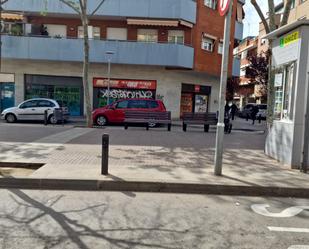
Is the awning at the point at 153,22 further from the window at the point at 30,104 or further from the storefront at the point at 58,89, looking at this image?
the window at the point at 30,104

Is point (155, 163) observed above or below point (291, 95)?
below

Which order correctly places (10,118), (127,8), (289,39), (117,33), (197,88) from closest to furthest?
(289,39), (10,118), (127,8), (117,33), (197,88)

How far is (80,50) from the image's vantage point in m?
20.5

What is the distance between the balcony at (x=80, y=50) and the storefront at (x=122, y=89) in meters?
2.01

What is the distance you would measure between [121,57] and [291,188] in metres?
16.4

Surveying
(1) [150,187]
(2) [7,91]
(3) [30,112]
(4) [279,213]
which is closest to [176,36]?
(3) [30,112]

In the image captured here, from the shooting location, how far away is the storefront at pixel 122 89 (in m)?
22.3

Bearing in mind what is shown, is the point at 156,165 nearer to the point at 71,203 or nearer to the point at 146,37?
the point at 71,203

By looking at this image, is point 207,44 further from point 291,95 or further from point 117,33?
point 291,95

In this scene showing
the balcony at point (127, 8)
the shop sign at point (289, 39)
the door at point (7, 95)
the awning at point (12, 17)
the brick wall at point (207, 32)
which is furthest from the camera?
the door at point (7, 95)

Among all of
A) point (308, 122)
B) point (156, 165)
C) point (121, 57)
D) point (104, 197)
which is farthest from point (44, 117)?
point (308, 122)

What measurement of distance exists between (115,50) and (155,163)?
1436cm

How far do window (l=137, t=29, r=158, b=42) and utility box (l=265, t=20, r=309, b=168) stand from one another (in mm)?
14488

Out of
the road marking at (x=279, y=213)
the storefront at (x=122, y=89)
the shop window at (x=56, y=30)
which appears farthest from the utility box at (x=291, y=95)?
the shop window at (x=56, y=30)
